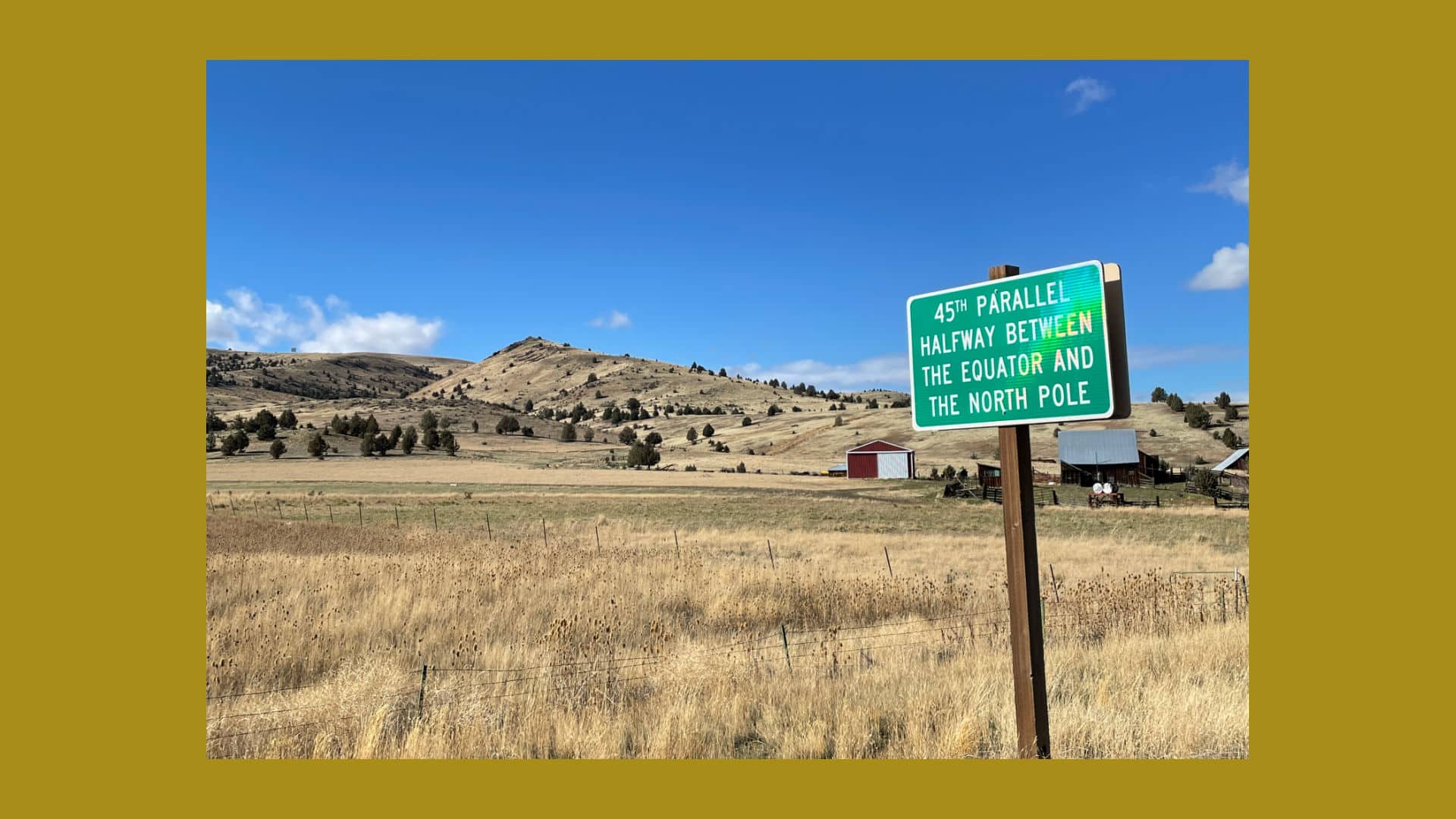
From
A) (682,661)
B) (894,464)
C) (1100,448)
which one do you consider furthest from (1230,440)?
(682,661)

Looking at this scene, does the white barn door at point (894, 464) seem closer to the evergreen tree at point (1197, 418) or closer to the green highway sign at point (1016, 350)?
the evergreen tree at point (1197, 418)

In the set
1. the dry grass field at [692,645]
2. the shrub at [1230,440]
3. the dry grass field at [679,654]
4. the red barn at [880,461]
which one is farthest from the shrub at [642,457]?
the dry grass field at [679,654]

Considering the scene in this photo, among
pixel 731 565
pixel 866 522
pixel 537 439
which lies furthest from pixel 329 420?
pixel 731 565

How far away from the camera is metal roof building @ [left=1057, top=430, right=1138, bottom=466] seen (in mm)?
70312

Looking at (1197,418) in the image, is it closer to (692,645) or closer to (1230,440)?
(1230,440)

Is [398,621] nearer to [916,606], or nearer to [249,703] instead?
[249,703]

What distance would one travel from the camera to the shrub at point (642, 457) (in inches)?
3782

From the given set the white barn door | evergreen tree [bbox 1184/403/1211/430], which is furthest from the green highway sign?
evergreen tree [bbox 1184/403/1211/430]

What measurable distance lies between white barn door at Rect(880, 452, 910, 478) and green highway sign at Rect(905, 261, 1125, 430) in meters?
79.4

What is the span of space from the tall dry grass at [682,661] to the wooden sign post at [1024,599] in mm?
697

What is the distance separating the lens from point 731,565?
1767 cm

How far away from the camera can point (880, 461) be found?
278 ft

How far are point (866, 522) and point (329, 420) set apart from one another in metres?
106

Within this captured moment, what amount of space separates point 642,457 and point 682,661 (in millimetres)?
87727
